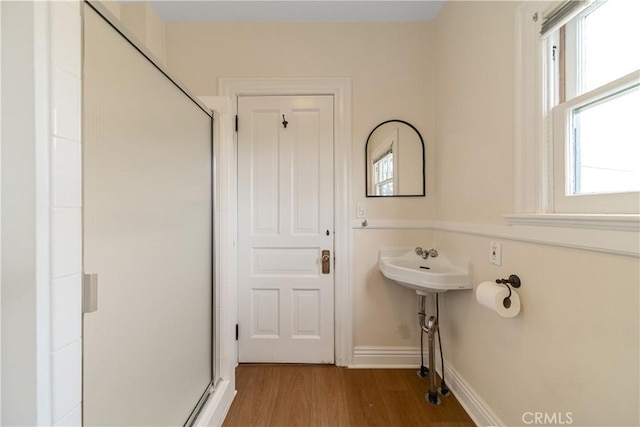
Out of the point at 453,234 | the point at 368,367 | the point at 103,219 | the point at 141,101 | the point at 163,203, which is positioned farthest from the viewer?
the point at 368,367

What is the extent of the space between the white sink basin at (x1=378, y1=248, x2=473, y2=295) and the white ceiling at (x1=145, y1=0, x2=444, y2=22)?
1.66 m

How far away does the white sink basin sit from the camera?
4.67ft

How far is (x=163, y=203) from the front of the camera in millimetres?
970

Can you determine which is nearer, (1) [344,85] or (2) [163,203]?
(2) [163,203]

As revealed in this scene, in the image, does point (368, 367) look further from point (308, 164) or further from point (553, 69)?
point (553, 69)

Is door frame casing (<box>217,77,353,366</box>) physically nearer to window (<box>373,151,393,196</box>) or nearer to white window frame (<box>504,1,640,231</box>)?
window (<box>373,151,393,196</box>)

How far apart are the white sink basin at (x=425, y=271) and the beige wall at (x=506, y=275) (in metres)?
0.08

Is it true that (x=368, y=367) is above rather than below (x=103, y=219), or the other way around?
below

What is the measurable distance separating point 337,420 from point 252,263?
1093 millimetres

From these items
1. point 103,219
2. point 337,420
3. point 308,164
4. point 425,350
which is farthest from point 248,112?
point 425,350

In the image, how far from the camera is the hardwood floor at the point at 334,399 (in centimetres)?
138

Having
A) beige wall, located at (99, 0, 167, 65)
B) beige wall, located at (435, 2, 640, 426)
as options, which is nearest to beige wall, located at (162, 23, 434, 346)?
beige wall, located at (435, 2, 640, 426)

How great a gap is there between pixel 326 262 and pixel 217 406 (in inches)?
40.3

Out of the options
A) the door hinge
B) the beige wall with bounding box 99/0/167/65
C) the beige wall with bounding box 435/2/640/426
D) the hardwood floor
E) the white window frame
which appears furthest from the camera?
the beige wall with bounding box 99/0/167/65
